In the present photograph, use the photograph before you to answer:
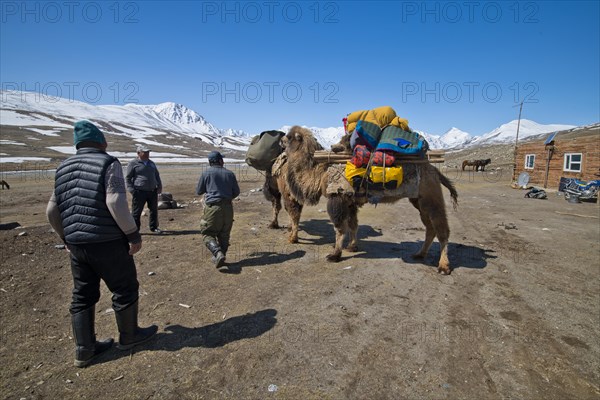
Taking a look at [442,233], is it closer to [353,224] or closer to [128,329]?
[353,224]

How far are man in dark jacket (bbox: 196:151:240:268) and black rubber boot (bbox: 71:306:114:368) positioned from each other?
237cm

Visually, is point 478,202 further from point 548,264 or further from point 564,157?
point 564,157

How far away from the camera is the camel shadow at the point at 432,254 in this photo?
5.76 metres

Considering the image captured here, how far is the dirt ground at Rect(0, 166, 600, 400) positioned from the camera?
2.67 metres

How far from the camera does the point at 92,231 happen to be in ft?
9.11

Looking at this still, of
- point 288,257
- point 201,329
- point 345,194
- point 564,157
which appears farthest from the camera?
point 564,157

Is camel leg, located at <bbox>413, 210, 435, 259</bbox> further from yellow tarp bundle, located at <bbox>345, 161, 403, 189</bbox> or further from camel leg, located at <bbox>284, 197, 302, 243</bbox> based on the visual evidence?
camel leg, located at <bbox>284, 197, 302, 243</bbox>

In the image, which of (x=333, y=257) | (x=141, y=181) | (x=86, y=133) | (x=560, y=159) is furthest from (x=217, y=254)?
(x=560, y=159)

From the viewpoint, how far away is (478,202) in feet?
45.9

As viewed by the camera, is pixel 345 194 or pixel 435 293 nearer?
pixel 435 293

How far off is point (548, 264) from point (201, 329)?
6.44m

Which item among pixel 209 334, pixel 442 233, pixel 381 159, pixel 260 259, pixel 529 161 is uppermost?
pixel 529 161

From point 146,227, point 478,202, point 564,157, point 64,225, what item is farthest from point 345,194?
point 564,157

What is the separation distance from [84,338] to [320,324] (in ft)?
8.26
